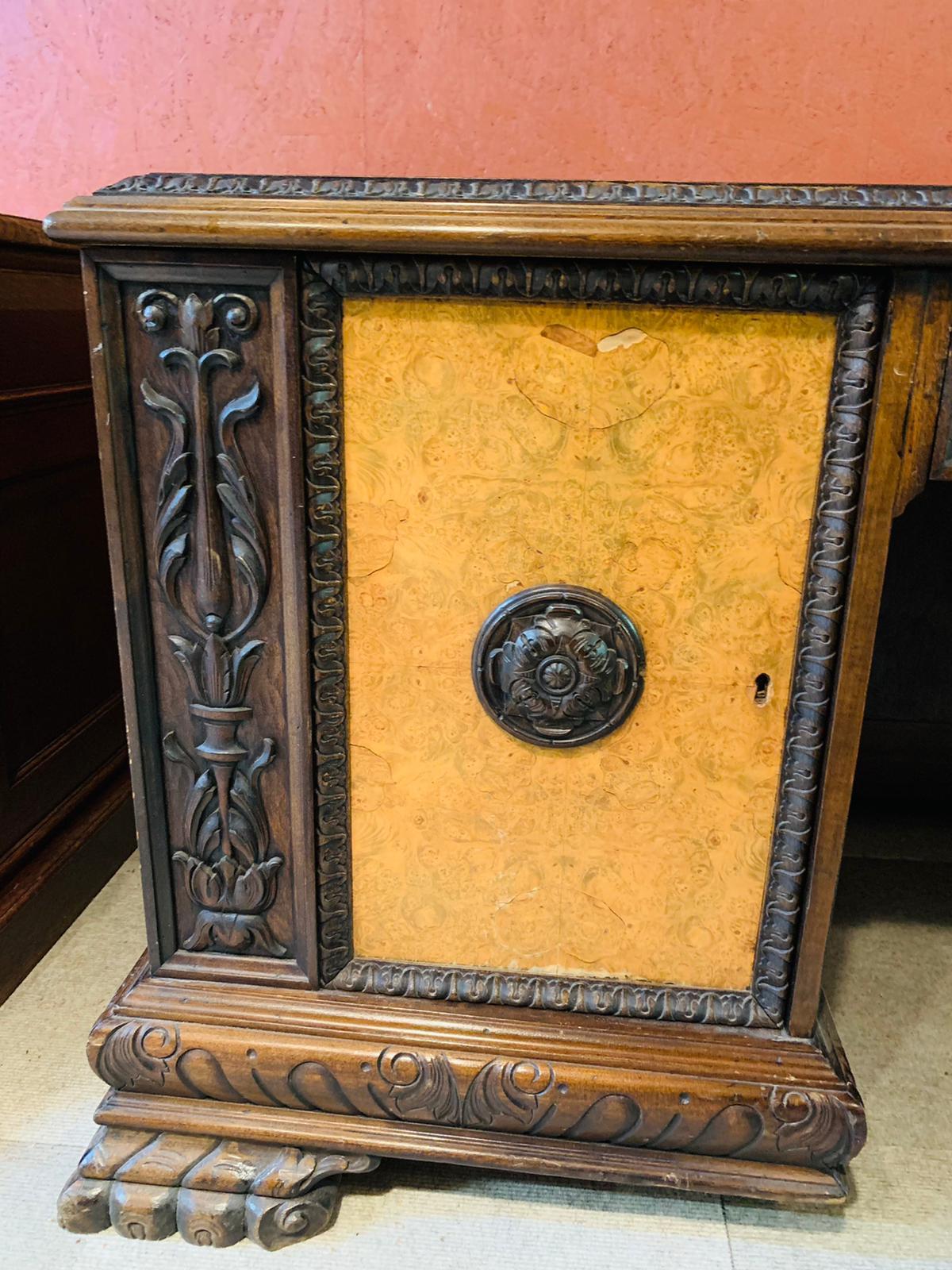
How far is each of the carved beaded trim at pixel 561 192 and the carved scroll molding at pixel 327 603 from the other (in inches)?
3.1

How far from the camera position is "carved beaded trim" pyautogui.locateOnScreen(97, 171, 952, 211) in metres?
0.75

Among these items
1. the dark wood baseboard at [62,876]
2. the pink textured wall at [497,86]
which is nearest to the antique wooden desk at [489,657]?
the dark wood baseboard at [62,876]

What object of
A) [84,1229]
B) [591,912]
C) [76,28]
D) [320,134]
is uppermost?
[76,28]

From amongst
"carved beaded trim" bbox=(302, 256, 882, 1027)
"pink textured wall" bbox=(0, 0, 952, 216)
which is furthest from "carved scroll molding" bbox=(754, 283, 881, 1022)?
"pink textured wall" bbox=(0, 0, 952, 216)

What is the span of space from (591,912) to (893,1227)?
421mm

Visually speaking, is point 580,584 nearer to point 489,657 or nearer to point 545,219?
point 489,657

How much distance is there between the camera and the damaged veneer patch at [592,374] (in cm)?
79

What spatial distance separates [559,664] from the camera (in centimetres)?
85

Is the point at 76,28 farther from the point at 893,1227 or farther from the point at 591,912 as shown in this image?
the point at 893,1227

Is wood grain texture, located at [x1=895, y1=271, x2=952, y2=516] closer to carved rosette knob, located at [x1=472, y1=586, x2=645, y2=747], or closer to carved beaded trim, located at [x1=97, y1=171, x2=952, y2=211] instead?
carved beaded trim, located at [x1=97, y1=171, x2=952, y2=211]

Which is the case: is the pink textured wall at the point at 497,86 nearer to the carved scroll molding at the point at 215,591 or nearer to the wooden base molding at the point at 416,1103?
the carved scroll molding at the point at 215,591

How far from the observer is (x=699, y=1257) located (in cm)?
90

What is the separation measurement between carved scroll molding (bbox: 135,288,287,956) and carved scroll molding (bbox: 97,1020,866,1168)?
0.11 metres

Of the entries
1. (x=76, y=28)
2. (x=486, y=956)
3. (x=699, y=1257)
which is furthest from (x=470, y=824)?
(x=76, y=28)
